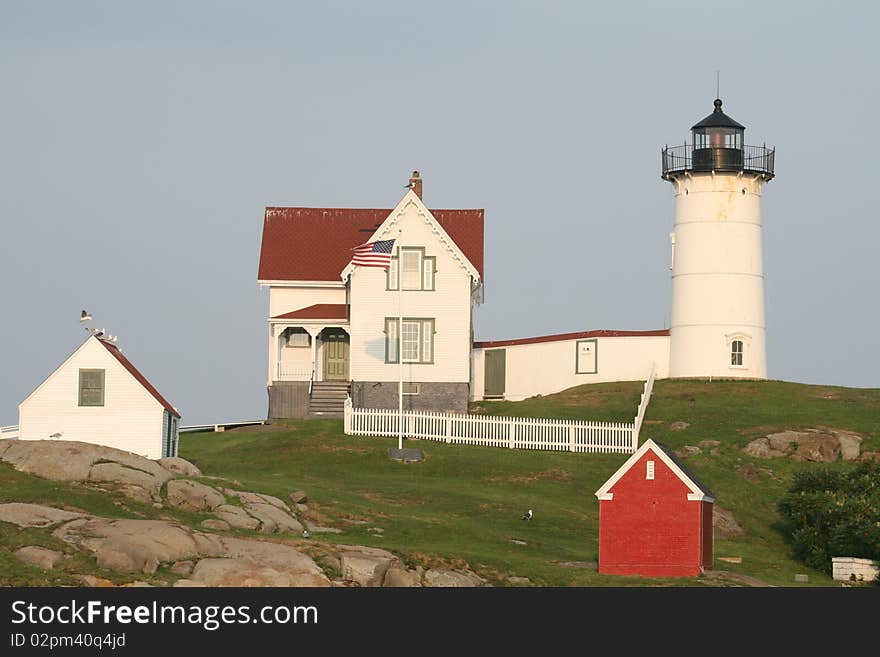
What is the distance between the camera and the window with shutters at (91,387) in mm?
49750

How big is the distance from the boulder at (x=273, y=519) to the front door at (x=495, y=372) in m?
29.7

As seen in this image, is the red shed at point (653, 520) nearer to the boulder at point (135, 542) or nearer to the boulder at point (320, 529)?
the boulder at point (320, 529)

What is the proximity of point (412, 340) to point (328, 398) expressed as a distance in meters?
3.79

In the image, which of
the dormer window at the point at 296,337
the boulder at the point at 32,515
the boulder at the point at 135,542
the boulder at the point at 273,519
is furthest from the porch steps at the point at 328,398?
the boulder at the point at 135,542

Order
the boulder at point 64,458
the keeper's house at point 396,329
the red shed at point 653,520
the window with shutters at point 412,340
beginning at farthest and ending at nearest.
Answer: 1. the window with shutters at point 412,340
2. the keeper's house at point 396,329
3. the boulder at point 64,458
4. the red shed at point 653,520

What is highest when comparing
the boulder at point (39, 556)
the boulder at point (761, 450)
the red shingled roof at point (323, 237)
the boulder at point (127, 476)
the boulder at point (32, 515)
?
the red shingled roof at point (323, 237)

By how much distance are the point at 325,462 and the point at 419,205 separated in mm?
13078

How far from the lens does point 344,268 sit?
230ft

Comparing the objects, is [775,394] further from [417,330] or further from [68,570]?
[68,570]

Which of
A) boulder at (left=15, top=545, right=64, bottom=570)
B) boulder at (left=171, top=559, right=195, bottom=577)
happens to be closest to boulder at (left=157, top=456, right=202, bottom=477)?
boulder at (left=171, top=559, right=195, bottom=577)

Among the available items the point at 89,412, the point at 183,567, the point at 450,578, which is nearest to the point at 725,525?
the point at 450,578

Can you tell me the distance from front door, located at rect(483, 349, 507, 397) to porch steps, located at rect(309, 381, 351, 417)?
720 cm

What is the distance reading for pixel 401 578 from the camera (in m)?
37.1
